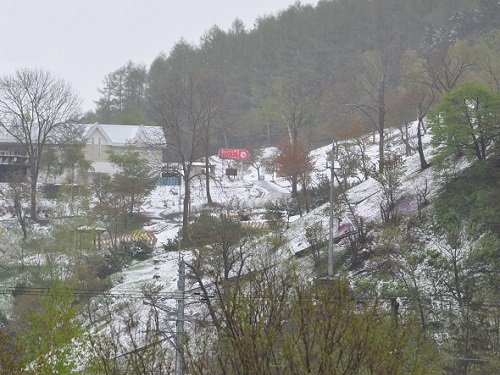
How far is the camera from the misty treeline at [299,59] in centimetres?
6438

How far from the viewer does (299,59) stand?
77.8 metres

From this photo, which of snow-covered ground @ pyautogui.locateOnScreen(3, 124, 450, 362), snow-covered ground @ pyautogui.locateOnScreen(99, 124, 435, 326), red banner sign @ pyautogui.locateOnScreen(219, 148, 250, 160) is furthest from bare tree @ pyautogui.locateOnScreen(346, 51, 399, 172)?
red banner sign @ pyautogui.locateOnScreen(219, 148, 250, 160)

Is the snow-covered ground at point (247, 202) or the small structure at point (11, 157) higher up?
the small structure at point (11, 157)

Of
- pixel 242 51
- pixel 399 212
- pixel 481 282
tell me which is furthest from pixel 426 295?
pixel 242 51

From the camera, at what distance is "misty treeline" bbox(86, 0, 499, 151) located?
64.4m

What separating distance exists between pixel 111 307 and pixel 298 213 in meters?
14.3

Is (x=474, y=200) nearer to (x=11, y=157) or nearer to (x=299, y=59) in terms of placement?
(x=11, y=157)

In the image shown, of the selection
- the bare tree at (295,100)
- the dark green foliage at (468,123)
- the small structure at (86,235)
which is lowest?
the small structure at (86,235)

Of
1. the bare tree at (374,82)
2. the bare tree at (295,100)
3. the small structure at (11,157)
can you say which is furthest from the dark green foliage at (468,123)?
the small structure at (11,157)

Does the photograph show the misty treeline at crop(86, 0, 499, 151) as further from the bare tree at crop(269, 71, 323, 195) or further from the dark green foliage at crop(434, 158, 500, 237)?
the dark green foliage at crop(434, 158, 500, 237)

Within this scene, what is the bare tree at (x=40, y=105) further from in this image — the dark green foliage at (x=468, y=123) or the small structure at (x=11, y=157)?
the dark green foliage at (x=468, y=123)

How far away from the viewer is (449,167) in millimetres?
30625

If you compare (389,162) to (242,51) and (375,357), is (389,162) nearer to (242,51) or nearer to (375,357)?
(375,357)

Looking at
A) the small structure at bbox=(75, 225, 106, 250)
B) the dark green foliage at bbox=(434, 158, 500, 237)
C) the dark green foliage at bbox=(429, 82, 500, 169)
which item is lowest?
the small structure at bbox=(75, 225, 106, 250)
